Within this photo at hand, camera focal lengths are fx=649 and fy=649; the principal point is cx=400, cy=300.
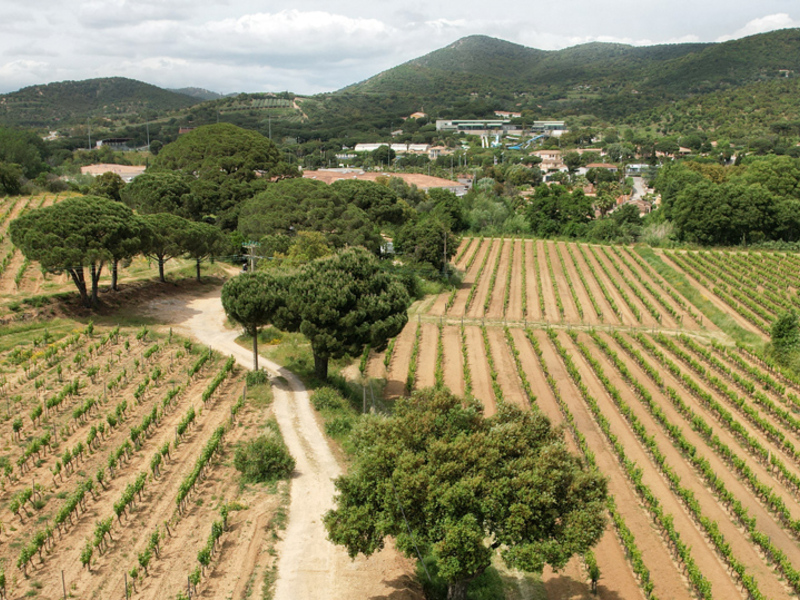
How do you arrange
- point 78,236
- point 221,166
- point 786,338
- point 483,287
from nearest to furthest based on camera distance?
point 78,236, point 786,338, point 483,287, point 221,166

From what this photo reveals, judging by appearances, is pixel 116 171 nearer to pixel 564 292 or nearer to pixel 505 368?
pixel 564 292

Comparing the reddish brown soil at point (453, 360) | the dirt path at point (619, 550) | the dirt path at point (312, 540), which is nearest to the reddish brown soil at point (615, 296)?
the reddish brown soil at point (453, 360)

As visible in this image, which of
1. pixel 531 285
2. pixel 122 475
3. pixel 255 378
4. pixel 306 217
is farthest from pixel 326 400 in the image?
pixel 531 285

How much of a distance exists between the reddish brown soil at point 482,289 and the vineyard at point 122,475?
1841 cm

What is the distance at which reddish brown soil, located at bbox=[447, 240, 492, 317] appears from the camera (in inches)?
1625

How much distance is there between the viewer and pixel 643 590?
1567cm

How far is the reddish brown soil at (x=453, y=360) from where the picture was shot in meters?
28.6

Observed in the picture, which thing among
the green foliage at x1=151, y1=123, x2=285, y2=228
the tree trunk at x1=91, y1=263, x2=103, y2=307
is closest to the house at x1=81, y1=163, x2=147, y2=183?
the green foliage at x1=151, y1=123, x2=285, y2=228

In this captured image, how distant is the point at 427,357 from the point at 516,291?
1602 cm

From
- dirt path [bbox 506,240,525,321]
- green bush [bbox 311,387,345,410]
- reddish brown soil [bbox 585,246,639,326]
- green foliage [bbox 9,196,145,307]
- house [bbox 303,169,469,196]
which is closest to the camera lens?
green bush [bbox 311,387,345,410]

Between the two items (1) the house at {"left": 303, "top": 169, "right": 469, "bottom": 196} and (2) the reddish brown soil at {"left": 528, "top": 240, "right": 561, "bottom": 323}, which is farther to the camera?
(1) the house at {"left": 303, "top": 169, "right": 469, "bottom": 196}

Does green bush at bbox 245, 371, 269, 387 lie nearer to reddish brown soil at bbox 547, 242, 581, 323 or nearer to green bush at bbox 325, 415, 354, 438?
green bush at bbox 325, 415, 354, 438

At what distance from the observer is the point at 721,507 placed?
19578 mm

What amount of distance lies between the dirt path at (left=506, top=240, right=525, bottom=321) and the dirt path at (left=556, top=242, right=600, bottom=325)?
3.90 metres
